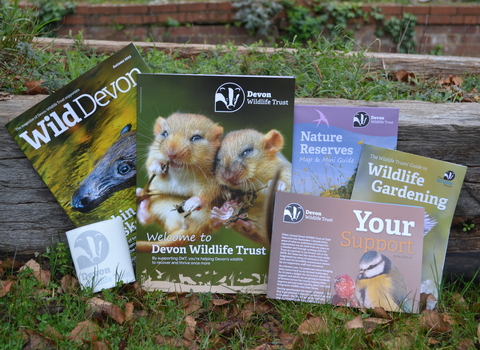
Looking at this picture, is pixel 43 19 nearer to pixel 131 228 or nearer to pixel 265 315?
pixel 131 228

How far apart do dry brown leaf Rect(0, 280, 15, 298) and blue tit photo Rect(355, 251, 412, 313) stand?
1.38 meters

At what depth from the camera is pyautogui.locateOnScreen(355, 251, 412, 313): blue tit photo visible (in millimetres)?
1659

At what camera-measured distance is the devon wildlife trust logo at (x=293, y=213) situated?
1.70 metres

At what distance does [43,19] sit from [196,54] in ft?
10.8

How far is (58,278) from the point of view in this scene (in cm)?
180

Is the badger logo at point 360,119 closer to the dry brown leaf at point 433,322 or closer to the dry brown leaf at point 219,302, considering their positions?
the dry brown leaf at point 433,322

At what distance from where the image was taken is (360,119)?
67.9 inches

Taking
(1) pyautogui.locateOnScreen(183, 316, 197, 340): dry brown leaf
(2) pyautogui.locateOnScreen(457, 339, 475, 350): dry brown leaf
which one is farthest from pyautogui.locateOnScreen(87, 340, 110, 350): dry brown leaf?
(2) pyautogui.locateOnScreen(457, 339, 475, 350): dry brown leaf

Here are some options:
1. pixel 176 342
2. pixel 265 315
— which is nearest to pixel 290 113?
pixel 265 315

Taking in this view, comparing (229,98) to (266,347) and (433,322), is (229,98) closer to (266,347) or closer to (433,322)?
(266,347)

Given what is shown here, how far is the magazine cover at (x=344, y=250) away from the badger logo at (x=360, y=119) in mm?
318

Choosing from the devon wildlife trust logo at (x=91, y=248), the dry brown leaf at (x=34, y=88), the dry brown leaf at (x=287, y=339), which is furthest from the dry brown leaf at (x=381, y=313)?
the dry brown leaf at (x=34, y=88)

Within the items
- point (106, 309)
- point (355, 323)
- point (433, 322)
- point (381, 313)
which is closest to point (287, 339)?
point (355, 323)

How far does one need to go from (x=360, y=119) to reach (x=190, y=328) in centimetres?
107
